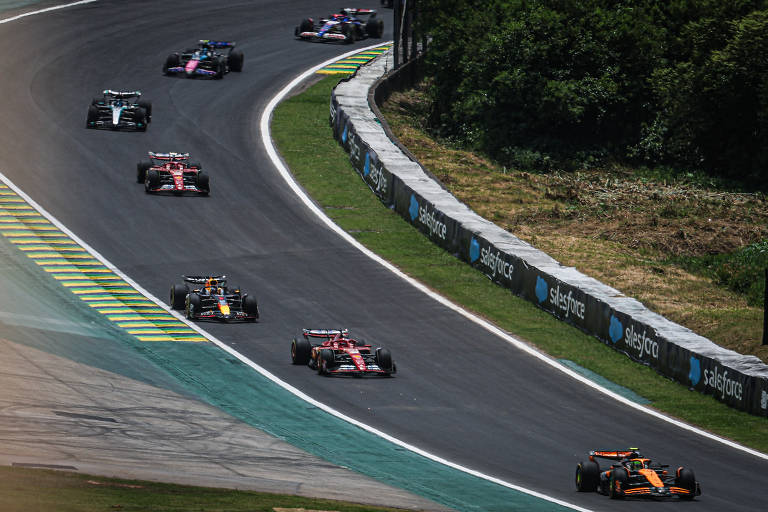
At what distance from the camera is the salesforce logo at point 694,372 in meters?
29.3

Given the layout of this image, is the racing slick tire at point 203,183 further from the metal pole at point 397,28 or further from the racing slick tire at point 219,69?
the metal pole at point 397,28

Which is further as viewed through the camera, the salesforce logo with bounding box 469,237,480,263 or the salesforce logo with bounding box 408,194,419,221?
the salesforce logo with bounding box 408,194,419,221

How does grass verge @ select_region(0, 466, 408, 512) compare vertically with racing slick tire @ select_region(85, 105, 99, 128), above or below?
below

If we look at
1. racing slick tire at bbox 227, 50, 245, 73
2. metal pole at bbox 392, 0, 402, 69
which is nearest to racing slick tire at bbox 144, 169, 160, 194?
racing slick tire at bbox 227, 50, 245, 73

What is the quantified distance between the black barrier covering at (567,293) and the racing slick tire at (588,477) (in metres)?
7.87

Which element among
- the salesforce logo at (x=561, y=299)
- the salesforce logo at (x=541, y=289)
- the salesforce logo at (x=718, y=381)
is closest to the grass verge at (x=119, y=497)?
the salesforce logo at (x=718, y=381)

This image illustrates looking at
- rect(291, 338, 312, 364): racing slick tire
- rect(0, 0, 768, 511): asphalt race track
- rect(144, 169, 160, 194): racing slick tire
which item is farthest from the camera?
rect(144, 169, 160, 194): racing slick tire

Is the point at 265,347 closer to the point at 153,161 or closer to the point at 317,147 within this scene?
the point at 153,161

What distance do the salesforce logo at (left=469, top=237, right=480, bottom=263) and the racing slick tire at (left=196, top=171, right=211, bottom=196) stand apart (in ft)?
34.8

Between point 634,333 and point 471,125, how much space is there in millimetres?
30491

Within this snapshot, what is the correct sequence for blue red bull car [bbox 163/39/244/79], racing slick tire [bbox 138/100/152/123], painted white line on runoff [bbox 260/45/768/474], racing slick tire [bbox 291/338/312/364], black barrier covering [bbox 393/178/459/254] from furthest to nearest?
1. blue red bull car [bbox 163/39/244/79]
2. racing slick tire [bbox 138/100/152/123]
3. black barrier covering [bbox 393/178/459/254]
4. racing slick tire [bbox 291/338/312/364]
5. painted white line on runoff [bbox 260/45/768/474]

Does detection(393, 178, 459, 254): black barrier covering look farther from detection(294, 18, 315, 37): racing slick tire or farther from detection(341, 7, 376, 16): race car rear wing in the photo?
detection(341, 7, 376, 16): race car rear wing

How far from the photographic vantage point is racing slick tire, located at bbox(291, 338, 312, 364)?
28.9 m

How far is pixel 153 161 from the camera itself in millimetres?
46062
